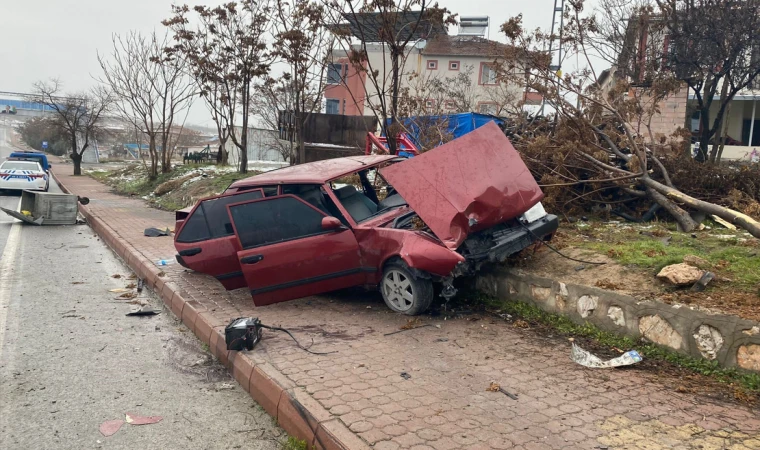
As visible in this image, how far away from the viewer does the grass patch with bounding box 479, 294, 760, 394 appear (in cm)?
410

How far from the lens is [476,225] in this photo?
18.5ft

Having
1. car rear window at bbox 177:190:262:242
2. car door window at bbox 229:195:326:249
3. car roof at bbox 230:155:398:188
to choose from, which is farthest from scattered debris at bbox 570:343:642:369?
car rear window at bbox 177:190:262:242

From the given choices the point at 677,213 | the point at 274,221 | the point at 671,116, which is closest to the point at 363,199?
the point at 274,221

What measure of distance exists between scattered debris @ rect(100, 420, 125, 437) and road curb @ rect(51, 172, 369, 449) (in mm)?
970

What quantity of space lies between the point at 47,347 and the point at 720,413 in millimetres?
5675

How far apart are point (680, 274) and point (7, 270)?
9142 mm

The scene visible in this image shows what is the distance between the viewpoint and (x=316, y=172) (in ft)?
22.2

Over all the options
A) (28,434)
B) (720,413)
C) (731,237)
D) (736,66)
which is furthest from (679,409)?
(736,66)

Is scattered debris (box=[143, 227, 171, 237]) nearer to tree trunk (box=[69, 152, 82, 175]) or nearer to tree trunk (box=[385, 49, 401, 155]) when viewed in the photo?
tree trunk (box=[385, 49, 401, 155])

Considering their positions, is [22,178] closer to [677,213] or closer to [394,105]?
[394,105]

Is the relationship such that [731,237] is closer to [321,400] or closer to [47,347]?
[321,400]

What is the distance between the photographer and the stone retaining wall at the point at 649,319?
411 cm

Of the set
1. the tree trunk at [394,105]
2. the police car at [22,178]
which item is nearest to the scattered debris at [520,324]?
the tree trunk at [394,105]

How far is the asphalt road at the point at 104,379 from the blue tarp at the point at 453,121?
19.9ft
